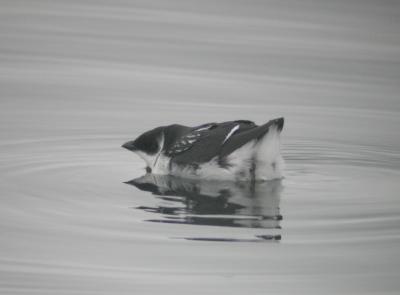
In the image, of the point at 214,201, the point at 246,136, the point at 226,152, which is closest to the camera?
the point at 214,201

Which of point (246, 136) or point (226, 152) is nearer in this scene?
point (246, 136)

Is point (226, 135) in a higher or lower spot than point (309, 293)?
higher

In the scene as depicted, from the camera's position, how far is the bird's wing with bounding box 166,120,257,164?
9.51 meters

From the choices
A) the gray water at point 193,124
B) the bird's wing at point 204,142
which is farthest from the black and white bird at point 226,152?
the gray water at point 193,124

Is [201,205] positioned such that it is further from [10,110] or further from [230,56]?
[230,56]

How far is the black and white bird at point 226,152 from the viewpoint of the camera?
9320mm

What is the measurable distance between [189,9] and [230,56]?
4591 millimetres

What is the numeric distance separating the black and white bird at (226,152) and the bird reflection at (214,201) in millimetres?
83

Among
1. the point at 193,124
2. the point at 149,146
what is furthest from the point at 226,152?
the point at 193,124

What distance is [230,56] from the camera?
16.0 meters

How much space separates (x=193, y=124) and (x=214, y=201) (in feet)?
10.3

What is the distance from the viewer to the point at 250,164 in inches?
375

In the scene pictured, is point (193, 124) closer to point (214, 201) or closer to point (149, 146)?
point (149, 146)

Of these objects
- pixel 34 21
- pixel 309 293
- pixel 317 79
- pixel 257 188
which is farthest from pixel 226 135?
pixel 34 21
